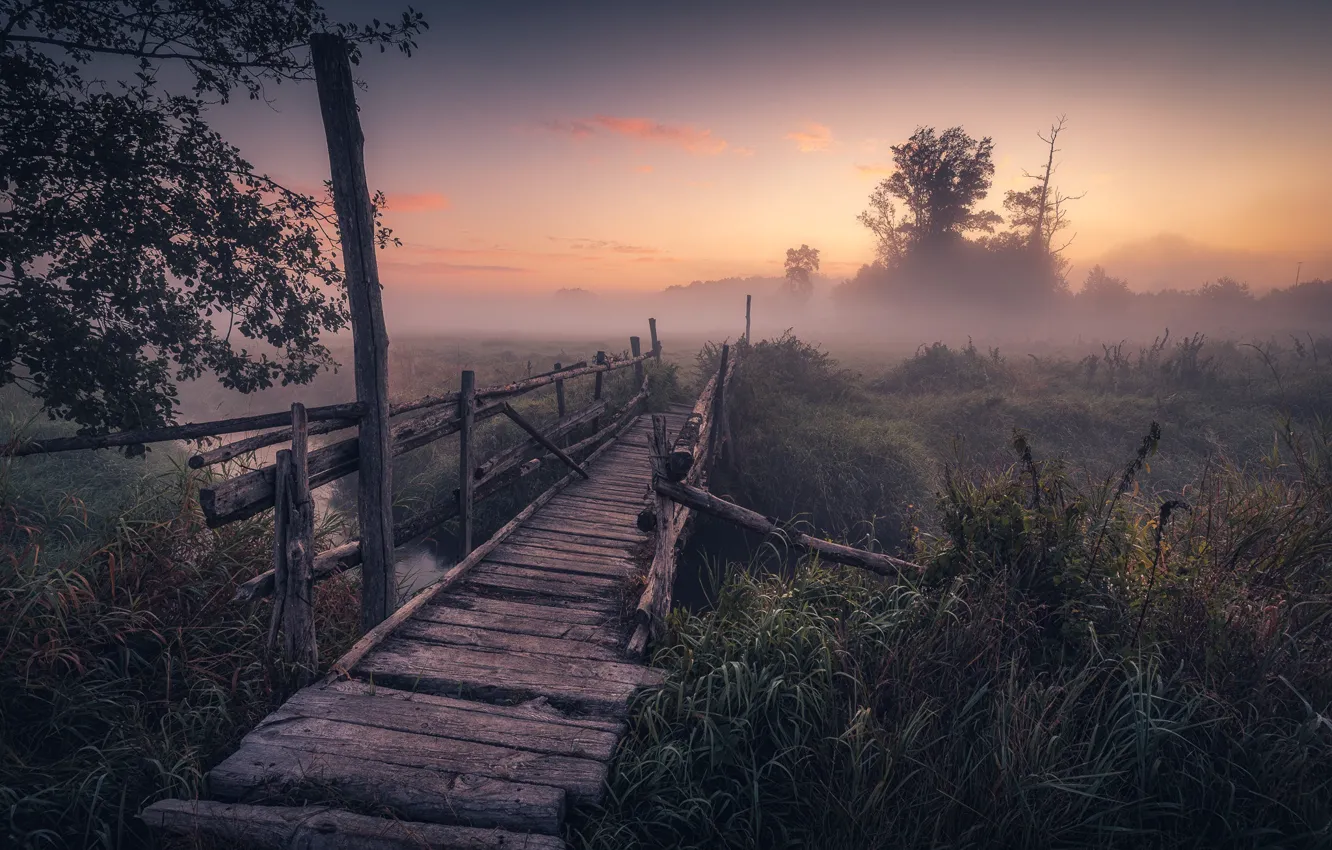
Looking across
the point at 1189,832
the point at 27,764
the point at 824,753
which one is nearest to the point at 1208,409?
the point at 1189,832

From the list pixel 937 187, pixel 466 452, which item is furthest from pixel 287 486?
pixel 937 187

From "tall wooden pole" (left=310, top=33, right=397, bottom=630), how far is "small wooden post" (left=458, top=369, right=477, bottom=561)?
1067mm

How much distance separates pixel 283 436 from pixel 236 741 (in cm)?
205

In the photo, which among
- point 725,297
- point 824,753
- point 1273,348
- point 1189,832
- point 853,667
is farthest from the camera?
point 725,297

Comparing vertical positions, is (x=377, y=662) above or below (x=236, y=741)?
above

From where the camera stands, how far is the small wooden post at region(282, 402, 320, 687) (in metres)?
3.57

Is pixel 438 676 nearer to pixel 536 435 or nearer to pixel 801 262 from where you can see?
pixel 536 435

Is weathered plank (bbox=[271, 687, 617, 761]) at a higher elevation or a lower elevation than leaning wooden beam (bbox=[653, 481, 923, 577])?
lower

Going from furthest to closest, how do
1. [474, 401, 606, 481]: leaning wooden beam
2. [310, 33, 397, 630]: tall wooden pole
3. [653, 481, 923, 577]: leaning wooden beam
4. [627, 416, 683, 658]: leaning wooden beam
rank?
[474, 401, 606, 481]: leaning wooden beam, [653, 481, 923, 577]: leaning wooden beam, [627, 416, 683, 658]: leaning wooden beam, [310, 33, 397, 630]: tall wooden pole

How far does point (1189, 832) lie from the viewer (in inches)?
106

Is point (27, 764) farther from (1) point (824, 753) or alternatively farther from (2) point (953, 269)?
(2) point (953, 269)

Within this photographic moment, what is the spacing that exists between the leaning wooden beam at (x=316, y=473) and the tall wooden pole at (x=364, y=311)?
6.1 inches

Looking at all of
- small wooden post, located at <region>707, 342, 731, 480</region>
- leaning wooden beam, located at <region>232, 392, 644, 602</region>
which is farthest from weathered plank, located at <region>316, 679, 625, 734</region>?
small wooden post, located at <region>707, 342, 731, 480</region>

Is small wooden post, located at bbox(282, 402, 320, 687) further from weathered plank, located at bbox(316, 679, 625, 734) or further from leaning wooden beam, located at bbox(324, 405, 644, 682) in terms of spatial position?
weathered plank, located at bbox(316, 679, 625, 734)
